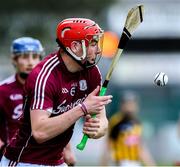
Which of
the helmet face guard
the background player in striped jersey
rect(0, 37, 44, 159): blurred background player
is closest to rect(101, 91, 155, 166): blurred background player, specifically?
rect(0, 37, 44, 159): blurred background player

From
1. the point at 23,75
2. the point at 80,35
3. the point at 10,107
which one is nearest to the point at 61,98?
the point at 80,35

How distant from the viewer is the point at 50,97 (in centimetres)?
759

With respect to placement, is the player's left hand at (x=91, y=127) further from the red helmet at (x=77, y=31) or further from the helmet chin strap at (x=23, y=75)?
the helmet chin strap at (x=23, y=75)

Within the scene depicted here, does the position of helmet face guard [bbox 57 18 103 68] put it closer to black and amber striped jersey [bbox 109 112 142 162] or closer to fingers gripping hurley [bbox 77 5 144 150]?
fingers gripping hurley [bbox 77 5 144 150]

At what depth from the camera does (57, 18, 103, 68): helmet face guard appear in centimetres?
768

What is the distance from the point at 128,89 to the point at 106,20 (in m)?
5.29

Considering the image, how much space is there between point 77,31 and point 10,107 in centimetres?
207

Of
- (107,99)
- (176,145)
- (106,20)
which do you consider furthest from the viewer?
(106,20)

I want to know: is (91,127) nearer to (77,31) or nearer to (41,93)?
(41,93)

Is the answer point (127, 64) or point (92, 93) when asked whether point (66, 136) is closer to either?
point (92, 93)

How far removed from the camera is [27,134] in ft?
25.8

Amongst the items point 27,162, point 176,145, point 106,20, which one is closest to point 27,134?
point 27,162

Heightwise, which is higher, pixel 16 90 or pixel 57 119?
pixel 57 119

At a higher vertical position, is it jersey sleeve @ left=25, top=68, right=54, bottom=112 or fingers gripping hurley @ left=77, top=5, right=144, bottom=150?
fingers gripping hurley @ left=77, top=5, right=144, bottom=150
